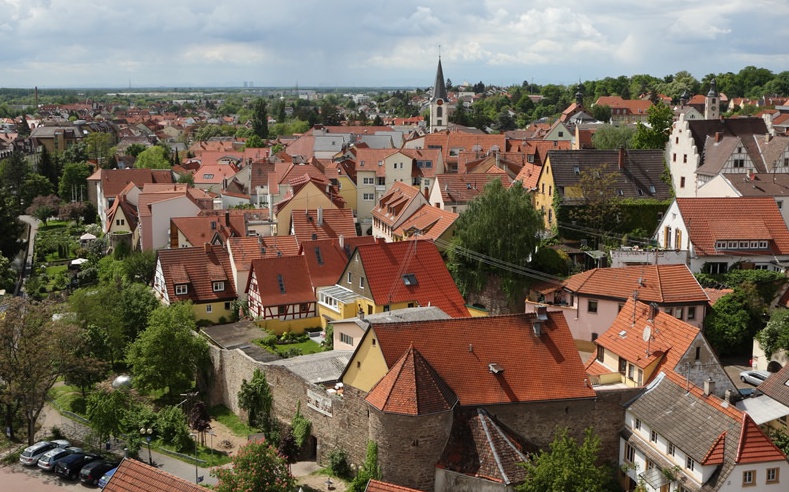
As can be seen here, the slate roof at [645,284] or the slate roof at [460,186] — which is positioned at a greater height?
the slate roof at [460,186]

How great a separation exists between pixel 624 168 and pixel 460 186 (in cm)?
1206

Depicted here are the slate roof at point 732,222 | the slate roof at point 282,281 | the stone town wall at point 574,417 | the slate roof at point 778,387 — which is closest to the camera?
the stone town wall at point 574,417

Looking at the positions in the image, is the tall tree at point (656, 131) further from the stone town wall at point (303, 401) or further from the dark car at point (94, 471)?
the dark car at point (94, 471)

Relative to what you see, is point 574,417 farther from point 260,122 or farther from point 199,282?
point 260,122

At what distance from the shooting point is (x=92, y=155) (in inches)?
4892

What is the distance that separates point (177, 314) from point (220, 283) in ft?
24.8

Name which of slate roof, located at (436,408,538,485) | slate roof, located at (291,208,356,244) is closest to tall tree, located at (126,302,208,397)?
slate roof, located at (291,208,356,244)

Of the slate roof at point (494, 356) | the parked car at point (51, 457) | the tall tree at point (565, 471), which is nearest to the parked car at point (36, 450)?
the parked car at point (51, 457)

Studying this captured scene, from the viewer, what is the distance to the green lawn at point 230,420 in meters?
36.2

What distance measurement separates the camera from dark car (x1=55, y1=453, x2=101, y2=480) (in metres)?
31.3

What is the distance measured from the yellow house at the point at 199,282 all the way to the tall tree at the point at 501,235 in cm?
1443

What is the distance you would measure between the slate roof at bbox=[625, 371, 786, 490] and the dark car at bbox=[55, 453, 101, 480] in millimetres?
20573

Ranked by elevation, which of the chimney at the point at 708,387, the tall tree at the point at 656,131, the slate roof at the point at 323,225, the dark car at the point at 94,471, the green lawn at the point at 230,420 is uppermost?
the tall tree at the point at 656,131

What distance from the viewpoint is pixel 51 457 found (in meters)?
32.2
